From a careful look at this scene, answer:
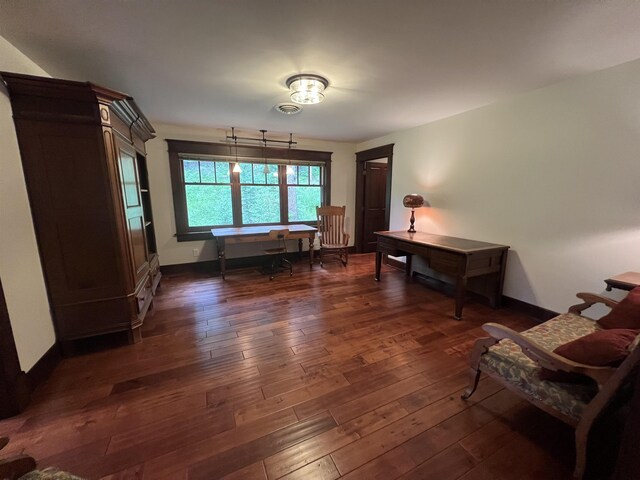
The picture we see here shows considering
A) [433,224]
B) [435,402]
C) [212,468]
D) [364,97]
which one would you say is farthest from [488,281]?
[212,468]

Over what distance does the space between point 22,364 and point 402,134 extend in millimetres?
5064

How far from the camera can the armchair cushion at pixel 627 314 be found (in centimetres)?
151

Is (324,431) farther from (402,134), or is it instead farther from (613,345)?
(402,134)

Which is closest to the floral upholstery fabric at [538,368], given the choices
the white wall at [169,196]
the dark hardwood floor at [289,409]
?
the dark hardwood floor at [289,409]

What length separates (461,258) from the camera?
2684 millimetres

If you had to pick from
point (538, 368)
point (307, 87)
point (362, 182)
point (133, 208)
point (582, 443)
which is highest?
point (307, 87)

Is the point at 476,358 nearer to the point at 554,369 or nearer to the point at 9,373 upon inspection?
the point at 554,369

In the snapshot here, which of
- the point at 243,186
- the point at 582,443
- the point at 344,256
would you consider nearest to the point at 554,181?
the point at 582,443

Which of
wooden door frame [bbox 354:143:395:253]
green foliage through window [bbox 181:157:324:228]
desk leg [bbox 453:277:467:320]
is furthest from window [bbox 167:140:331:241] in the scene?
desk leg [bbox 453:277:467:320]

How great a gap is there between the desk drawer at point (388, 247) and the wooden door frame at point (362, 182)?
3.83 ft

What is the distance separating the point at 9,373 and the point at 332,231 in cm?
430

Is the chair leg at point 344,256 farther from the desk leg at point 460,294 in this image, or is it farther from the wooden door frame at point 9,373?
the wooden door frame at point 9,373

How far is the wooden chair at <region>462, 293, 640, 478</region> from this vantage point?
3.64 ft

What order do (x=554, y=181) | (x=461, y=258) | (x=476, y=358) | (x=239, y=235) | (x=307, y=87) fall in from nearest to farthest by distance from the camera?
1. (x=476, y=358)
2. (x=307, y=87)
3. (x=554, y=181)
4. (x=461, y=258)
5. (x=239, y=235)
